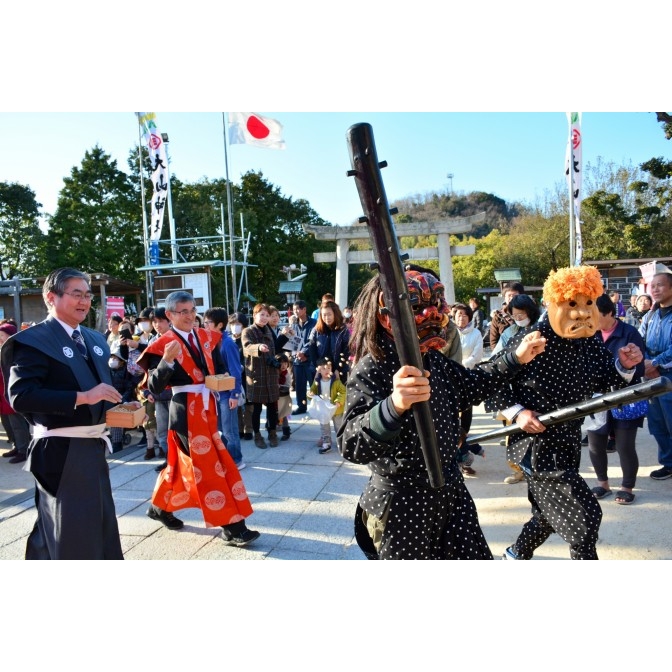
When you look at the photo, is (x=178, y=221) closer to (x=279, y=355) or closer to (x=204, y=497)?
(x=279, y=355)

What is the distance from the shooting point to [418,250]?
22188 mm

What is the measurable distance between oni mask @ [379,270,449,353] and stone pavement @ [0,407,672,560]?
215cm

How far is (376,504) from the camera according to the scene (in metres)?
2.00

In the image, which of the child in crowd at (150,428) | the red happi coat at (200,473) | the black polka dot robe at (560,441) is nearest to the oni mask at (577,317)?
the black polka dot robe at (560,441)

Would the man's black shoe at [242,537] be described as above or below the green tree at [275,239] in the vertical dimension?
below

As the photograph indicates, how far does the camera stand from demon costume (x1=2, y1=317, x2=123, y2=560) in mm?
2436

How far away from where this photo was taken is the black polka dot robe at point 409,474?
1873 mm

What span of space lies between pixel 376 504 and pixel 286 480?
3269 mm

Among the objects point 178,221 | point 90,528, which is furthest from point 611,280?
point 178,221

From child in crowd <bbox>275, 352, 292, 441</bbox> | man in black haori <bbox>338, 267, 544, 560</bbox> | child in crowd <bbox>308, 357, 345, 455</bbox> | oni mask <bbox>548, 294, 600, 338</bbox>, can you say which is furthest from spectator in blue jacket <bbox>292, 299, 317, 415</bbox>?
man in black haori <bbox>338, 267, 544, 560</bbox>

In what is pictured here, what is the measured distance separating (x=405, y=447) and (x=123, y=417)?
1.54 m

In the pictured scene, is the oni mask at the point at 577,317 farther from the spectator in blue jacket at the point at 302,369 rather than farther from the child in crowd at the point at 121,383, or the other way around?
the spectator in blue jacket at the point at 302,369

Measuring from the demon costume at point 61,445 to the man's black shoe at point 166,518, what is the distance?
4.36ft

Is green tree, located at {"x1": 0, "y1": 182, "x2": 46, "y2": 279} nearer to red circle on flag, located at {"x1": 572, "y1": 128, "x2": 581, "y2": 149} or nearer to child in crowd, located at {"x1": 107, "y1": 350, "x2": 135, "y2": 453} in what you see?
child in crowd, located at {"x1": 107, "y1": 350, "x2": 135, "y2": 453}
